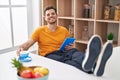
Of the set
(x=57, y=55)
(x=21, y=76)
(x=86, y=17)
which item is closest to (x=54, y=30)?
(x=57, y=55)

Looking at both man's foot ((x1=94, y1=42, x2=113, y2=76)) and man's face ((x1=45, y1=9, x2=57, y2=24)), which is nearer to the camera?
man's foot ((x1=94, y1=42, x2=113, y2=76))

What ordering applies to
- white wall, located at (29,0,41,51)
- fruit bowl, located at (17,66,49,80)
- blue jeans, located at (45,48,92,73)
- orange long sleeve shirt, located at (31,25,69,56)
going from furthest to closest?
1. white wall, located at (29,0,41,51)
2. orange long sleeve shirt, located at (31,25,69,56)
3. blue jeans, located at (45,48,92,73)
4. fruit bowl, located at (17,66,49,80)

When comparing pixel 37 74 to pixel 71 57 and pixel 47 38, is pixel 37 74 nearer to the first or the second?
pixel 71 57

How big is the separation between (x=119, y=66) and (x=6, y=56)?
1043 mm

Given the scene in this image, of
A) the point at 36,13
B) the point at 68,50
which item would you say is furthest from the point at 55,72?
the point at 36,13

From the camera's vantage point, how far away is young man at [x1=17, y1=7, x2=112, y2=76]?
1.32 meters

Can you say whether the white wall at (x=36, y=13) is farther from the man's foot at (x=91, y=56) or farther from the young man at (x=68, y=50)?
the man's foot at (x=91, y=56)

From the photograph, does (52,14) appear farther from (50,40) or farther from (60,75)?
(60,75)

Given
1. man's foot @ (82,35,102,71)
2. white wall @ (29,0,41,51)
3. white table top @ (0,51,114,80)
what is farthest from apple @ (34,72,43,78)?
white wall @ (29,0,41,51)

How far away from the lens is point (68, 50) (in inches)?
79.2

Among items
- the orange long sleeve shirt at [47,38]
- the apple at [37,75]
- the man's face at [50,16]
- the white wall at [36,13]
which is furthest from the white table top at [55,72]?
the white wall at [36,13]

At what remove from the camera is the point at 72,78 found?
127 cm

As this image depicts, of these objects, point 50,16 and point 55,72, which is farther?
point 50,16

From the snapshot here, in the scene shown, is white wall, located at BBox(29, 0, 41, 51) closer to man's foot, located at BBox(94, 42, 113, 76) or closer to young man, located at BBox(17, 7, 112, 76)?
young man, located at BBox(17, 7, 112, 76)
